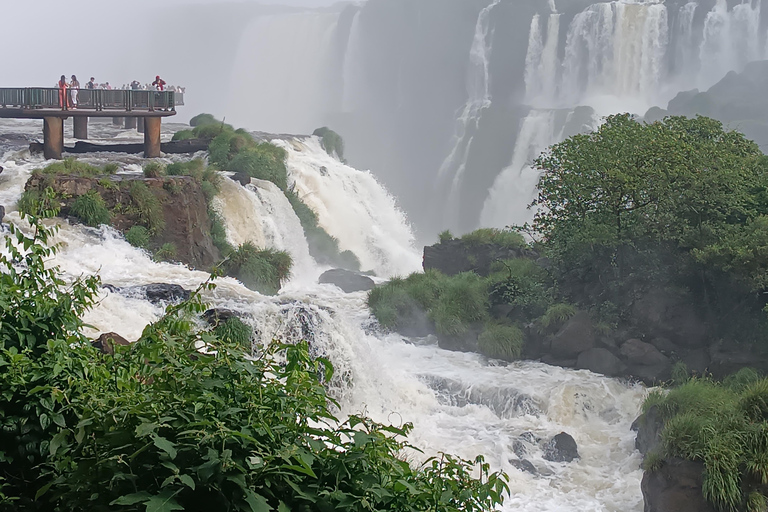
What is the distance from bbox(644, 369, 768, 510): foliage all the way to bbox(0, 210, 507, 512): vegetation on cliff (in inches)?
264

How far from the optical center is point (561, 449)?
1211 cm

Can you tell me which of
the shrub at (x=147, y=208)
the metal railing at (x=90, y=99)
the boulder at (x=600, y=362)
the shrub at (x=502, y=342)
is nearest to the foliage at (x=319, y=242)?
the metal railing at (x=90, y=99)

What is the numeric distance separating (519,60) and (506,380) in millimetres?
39060

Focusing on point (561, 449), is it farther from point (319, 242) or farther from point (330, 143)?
point (330, 143)

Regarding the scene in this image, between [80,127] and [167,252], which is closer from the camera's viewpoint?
[167,252]

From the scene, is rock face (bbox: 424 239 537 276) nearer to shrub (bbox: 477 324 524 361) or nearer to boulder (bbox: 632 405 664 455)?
shrub (bbox: 477 324 524 361)

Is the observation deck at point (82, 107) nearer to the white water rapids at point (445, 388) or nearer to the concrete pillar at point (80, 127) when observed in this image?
the concrete pillar at point (80, 127)

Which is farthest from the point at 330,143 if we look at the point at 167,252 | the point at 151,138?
the point at 167,252

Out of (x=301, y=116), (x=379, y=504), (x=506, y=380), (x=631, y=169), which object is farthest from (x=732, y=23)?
(x=379, y=504)

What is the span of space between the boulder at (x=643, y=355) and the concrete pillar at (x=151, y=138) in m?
14.3

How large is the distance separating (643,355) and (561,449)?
353 cm

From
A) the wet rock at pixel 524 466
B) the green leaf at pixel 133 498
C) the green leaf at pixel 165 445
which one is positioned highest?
A: the green leaf at pixel 165 445

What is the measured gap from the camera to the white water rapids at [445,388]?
11.5 metres

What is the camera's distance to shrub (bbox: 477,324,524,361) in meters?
15.7
